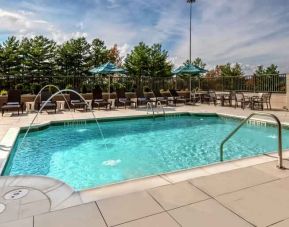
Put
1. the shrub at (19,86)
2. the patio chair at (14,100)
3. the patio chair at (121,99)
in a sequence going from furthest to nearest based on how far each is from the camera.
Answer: the patio chair at (121,99)
the shrub at (19,86)
the patio chair at (14,100)

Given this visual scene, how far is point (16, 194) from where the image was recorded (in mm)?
3213

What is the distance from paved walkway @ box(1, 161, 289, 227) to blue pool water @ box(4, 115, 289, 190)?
1923mm

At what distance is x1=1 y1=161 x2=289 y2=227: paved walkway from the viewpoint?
2543 mm

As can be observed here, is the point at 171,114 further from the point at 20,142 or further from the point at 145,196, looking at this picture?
the point at 145,196

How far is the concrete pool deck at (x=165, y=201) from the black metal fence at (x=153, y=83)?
436 inches

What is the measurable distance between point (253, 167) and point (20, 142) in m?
6.10

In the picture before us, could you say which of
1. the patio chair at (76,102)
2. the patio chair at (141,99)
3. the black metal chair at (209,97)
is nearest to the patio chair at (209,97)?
the black metal chair at (209,97)

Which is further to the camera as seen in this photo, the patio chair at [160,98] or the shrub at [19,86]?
the patio chair at [160,98]

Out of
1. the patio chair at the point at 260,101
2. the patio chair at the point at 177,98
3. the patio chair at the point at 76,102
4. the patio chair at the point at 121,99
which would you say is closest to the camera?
the patio chair at the point at 76,102

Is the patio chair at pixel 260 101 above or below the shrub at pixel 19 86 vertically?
below

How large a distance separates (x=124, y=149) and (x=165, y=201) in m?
4.13

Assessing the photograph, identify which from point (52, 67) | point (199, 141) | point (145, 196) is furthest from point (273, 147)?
point (52, 67)

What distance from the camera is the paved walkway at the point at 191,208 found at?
2.54 meters

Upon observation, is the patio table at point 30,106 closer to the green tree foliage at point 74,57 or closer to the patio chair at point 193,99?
the patio chair at point 193,99
